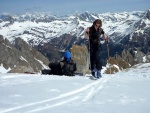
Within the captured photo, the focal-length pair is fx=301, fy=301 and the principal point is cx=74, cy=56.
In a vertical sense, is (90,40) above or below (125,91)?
above

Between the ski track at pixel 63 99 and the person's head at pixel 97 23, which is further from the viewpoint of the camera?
the person's head at pixel 97 23

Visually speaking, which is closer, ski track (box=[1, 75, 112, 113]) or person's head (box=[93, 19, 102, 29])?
ski track (box=[1, 75, 112, 113])

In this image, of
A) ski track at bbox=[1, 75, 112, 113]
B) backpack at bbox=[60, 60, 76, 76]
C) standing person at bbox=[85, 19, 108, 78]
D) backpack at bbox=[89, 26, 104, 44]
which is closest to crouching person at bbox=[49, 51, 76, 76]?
backpack at bbox=[60, 60, 76, 76]

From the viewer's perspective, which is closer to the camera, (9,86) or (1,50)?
(9,86)

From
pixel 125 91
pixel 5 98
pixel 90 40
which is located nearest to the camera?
pixel 5 98

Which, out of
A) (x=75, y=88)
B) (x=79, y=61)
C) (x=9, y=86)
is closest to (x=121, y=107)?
(x=75, y=88)

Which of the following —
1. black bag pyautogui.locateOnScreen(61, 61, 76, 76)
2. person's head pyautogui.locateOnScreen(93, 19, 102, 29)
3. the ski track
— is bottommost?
the ski track

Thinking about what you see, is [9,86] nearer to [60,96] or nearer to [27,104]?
[60,96]

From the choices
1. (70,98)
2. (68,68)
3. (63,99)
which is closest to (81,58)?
(68,68)

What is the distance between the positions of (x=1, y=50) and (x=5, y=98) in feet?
549

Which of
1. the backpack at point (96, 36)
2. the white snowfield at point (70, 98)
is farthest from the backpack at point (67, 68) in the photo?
the white snowfield at point (70, 98)

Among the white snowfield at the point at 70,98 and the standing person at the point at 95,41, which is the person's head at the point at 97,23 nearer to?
the standing person at the point at 95,41

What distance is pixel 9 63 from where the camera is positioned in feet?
550

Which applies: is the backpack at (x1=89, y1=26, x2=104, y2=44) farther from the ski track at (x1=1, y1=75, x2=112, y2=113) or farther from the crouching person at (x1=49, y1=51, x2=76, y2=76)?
the ski track at (x1=1, y1=75, x2=112, y2=113)
